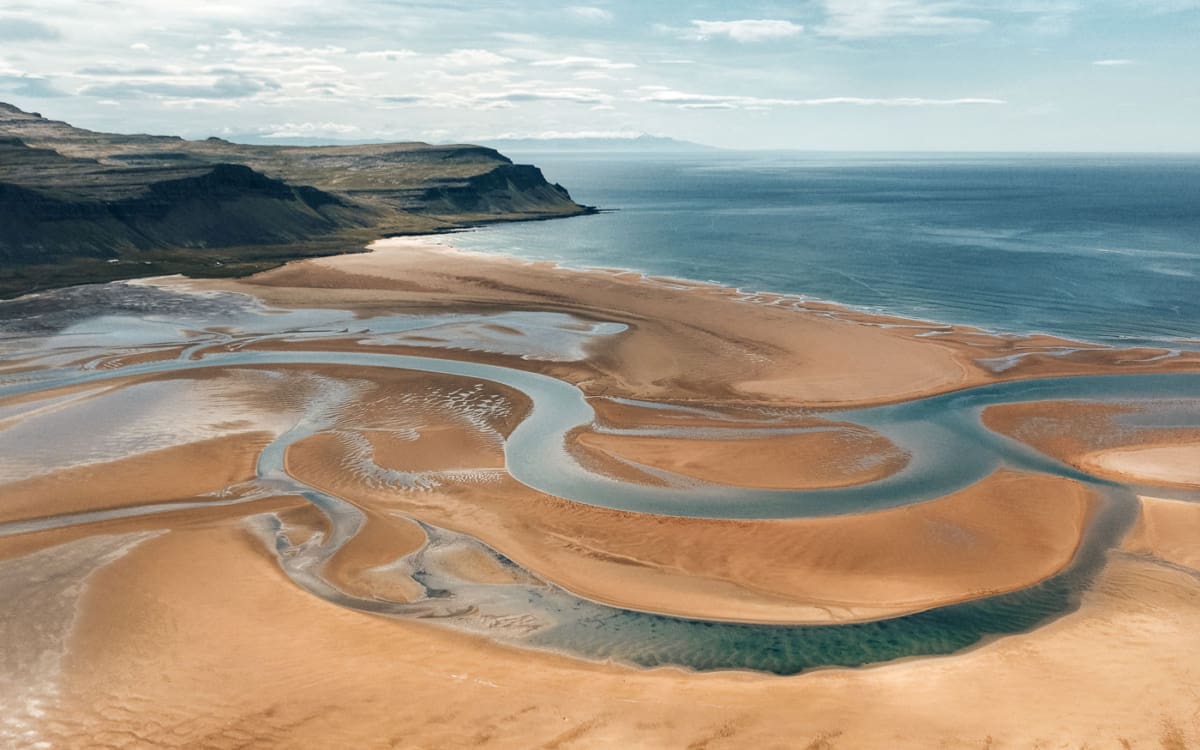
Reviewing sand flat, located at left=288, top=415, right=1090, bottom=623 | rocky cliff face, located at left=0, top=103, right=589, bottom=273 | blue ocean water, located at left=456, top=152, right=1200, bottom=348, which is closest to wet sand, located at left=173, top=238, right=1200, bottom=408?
blue ocean water, located at left=456, top=152, right=1200, bottom=348

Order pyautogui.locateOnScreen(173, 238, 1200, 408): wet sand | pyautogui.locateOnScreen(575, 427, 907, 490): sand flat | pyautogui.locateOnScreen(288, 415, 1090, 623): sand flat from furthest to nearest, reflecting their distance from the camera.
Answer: pyautogui.locateOnScreen(173, 238, 1200, 408): wet sand
pyautogui.locateOnScreen(575, 427, 907, 490): sand flat
pyautogui.locateOnScreen(288, 415, 1090, 623): sand flat

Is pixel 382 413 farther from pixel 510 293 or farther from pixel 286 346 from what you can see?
pixel 510 293

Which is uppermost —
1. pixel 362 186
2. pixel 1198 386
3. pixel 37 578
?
pixel 362 186

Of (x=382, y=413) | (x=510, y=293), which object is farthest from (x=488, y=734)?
(x=510, y=293)

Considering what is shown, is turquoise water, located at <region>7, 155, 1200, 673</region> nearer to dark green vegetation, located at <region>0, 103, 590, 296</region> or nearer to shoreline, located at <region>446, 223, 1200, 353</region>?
shoreline, located at <region>446, 223, 1200, 353</region>

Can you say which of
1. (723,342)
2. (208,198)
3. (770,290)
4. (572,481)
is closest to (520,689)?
(572,481)

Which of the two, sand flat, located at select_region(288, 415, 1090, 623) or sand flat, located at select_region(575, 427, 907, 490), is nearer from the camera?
sand flat, located at select_region(288, 415, 1090, 623)
